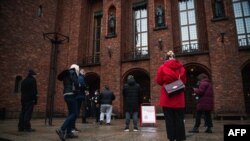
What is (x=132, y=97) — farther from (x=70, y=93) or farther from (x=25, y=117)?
(x=25, y=117)

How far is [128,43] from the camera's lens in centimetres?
1817

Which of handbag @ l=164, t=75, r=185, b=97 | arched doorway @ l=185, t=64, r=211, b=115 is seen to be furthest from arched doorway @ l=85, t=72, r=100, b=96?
handbag @ l=164, t=75, r=185, b=97

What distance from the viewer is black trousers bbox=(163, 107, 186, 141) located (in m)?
4.13

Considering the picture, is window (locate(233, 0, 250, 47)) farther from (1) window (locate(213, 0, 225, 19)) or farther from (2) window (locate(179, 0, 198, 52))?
(2) window (locate(179, 0, 198, 52))

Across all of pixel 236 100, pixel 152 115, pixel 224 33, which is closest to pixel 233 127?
pixel 152 115

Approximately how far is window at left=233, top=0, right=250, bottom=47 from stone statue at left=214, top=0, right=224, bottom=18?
4.48 feet

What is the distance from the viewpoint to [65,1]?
20219mm

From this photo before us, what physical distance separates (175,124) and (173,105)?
13.7 inches

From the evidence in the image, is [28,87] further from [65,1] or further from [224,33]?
[65,1]

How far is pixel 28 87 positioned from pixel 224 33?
11.8m

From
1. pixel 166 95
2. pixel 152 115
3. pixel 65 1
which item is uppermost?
pixel 65 1

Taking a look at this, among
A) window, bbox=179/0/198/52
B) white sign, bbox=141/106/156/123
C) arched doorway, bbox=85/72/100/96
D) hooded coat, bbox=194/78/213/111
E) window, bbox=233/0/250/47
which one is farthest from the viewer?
arched doorway, bbox=85/72/100/96

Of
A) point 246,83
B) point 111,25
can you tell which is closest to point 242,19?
point 246,83

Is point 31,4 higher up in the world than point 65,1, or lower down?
lower down
